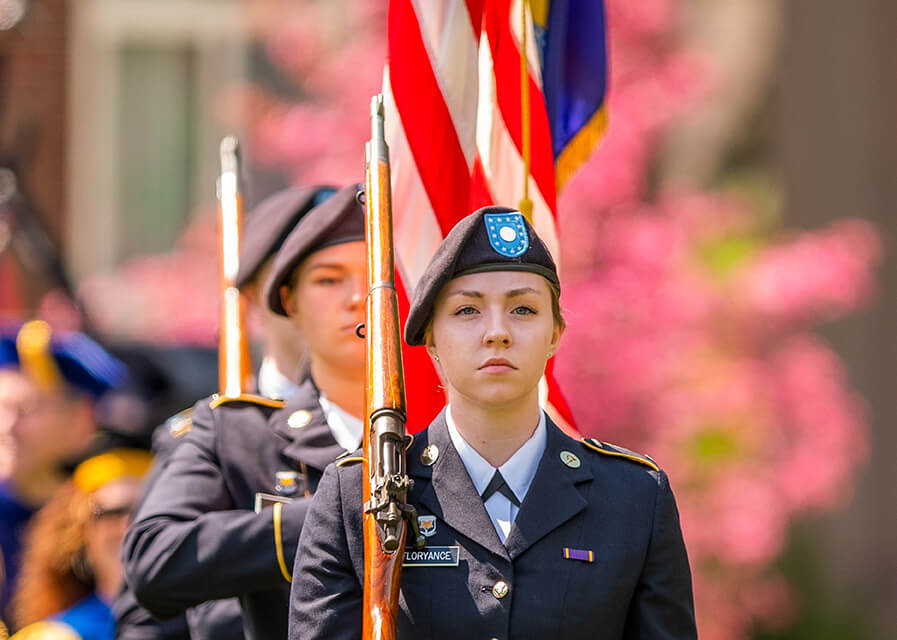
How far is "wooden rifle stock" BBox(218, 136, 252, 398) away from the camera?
4.82 meters

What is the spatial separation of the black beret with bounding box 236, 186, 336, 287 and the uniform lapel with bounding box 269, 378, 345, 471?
1.84ft

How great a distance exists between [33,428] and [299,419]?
8.19ft

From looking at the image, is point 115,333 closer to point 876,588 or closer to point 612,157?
point 612,157

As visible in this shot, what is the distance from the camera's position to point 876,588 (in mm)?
12734

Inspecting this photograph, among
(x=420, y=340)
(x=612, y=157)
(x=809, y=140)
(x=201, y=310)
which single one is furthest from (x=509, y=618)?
(x=809, y=140)

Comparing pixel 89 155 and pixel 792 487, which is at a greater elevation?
pixel 89 155

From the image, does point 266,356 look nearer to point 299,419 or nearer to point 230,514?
point 299,419

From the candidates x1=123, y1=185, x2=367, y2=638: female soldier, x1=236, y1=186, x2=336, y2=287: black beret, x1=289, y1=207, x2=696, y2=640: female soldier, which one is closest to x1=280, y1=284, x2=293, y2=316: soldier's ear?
x1=123, y1=185, x2=367, y2=638: female soldier

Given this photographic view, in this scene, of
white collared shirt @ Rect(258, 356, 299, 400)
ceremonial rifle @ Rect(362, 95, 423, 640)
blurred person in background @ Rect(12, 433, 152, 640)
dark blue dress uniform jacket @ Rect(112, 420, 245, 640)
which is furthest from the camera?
blurred person in background @ Rect(12, 433, 152, 640)

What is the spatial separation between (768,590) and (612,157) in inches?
122

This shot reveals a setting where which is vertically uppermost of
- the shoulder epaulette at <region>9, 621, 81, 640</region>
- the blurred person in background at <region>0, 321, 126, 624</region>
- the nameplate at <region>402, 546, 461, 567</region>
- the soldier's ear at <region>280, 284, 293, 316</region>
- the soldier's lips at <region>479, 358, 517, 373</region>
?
the soldier's ear at <region>280, 284, 293, 316</region>

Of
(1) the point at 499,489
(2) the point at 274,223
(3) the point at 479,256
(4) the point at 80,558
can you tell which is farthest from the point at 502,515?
(4) the point at 80,558

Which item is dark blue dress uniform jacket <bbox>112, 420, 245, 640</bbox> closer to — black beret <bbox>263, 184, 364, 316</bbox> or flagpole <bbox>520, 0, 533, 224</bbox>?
black beret <bbox>263, 184, 364, 316</bbox>

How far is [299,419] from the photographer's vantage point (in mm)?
4062
